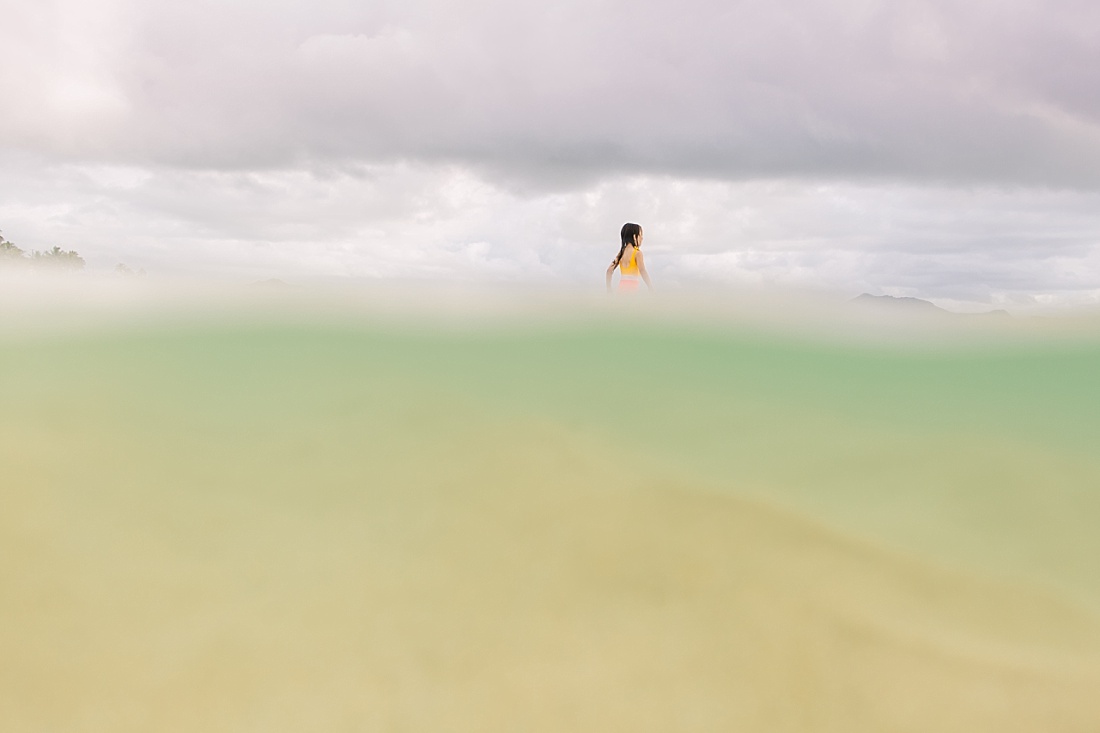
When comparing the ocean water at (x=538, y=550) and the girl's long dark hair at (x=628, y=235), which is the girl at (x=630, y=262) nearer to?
the girl's long dark hair at (x=628, y=235)

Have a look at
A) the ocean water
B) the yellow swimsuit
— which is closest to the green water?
the ocean water

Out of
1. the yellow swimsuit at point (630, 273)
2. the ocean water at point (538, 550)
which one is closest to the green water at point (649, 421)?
the ocean water at point (538, 550)

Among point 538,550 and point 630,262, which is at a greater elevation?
point 630,262

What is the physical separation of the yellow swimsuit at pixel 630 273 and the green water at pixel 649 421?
92.1 inches

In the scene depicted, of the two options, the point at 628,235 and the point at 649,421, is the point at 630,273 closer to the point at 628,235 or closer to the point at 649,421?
the point at 628,235

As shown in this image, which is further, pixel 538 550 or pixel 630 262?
pixel 630 262

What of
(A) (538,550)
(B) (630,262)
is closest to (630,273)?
(B) (630,262)

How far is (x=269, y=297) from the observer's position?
9188 mm

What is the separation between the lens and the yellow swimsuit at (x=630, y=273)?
9109mm

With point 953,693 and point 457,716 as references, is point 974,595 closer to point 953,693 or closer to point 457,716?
point 953,693

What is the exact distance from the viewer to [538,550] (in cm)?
337

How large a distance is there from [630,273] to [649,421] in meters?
4.60

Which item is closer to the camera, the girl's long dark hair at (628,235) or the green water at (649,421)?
the green water at (649,421)

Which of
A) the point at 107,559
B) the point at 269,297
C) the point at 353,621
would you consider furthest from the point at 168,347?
the point at 353,621
